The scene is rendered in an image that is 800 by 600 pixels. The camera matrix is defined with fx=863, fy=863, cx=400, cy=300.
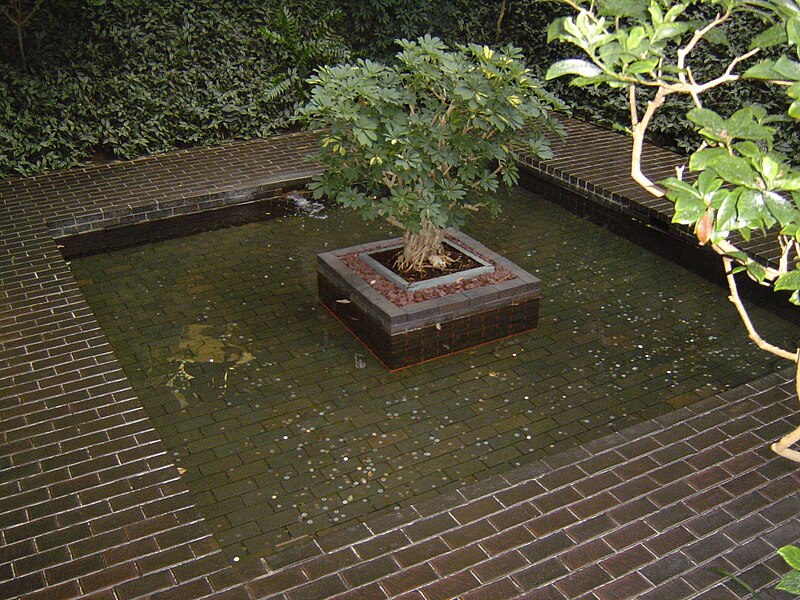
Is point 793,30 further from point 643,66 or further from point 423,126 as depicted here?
point 423,126

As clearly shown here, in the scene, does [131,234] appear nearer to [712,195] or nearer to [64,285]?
[64,285]

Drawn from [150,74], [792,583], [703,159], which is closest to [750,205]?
[703,159]

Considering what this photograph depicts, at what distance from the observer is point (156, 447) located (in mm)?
4594

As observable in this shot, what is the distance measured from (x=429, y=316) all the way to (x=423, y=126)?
1.27m

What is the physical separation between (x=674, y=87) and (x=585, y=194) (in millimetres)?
5125

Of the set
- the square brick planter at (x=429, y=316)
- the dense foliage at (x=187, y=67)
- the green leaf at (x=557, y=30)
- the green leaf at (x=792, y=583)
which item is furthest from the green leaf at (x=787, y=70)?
the dense foliage at (x=187, y=67)

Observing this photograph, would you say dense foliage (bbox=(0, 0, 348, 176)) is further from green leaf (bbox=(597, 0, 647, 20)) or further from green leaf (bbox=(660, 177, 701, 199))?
green leaf (bbox=(660, 177, 701, 199))

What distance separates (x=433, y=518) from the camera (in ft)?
13.6

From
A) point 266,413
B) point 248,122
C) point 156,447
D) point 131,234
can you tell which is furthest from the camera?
point 248,122

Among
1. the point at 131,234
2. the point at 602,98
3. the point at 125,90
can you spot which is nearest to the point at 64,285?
the point at 131,234

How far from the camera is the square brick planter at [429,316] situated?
19.1 ft

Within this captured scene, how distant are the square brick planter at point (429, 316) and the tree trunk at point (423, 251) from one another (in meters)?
0.37

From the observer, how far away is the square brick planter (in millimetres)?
5816

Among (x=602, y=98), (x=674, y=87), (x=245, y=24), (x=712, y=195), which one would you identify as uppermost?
(x=674, y=87)
